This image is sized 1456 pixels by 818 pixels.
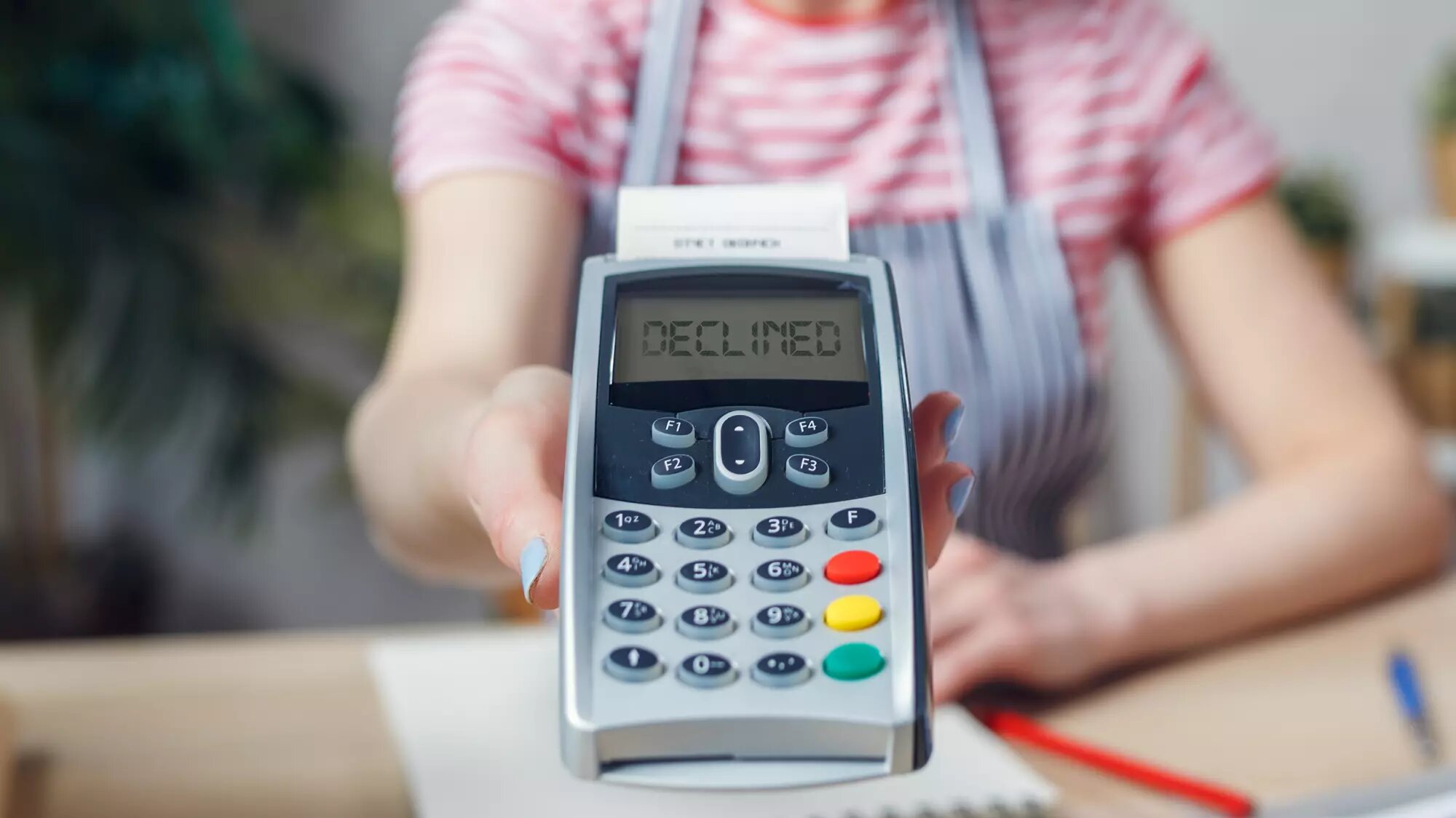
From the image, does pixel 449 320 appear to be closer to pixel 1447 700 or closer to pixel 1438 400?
pixel 1447 700

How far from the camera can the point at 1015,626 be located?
346mm

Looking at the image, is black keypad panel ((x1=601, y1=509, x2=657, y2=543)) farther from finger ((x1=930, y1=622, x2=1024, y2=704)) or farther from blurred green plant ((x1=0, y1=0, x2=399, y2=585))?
blurred green plant ((x1=0, y1=0, x2=399, y2=585))

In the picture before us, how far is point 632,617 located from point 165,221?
44 centimetres

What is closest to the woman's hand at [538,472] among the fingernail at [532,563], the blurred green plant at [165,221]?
the fingernail at [532,563]

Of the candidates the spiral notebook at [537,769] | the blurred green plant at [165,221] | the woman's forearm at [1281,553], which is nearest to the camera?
the spiral notebook at [537,769]

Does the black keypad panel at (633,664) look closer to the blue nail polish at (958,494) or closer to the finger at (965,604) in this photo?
the blue nail polish at (958,494)

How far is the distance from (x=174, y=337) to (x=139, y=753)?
0.26 metres

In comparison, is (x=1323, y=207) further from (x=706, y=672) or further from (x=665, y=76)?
(x=706, y=672)

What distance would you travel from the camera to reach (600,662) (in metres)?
0.17

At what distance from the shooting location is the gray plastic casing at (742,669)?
0.17 metres

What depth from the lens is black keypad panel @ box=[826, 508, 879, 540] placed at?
7.3 inches

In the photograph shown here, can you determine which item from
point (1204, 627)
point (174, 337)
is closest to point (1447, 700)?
point (1204, 627)

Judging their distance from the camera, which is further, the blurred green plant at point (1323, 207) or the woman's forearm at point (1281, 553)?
the blurred green plant at point (1323, 207)

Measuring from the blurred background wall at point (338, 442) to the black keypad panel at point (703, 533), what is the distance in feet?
0.67
